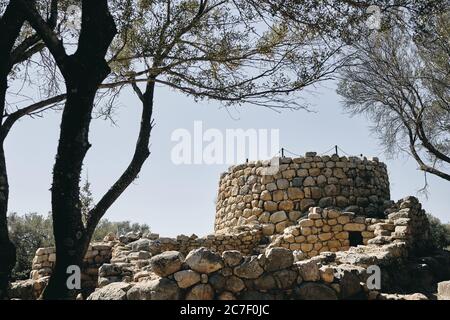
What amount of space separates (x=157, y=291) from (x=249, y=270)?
0.99 meters

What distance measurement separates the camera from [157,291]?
4.83 m

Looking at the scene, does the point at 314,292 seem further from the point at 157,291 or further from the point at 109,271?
the point at 109,271

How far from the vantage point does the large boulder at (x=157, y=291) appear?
190 inches

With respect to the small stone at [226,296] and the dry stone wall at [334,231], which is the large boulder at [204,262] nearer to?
the small stone at [226,296]

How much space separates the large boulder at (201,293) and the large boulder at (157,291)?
129 mm

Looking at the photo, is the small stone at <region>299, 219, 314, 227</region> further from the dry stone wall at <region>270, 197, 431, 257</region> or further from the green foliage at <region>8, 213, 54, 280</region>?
the green foliage at <region>8, 213, 54, 280</region>

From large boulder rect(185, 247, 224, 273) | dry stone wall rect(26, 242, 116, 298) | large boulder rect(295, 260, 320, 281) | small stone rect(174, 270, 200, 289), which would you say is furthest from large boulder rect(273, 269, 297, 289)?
dry stone wall rect(26, 242, 116, 298)

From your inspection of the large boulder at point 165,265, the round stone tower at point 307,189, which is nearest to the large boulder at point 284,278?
the large boulder at point 165,265

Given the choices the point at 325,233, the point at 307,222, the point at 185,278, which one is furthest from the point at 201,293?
the point at 325,233

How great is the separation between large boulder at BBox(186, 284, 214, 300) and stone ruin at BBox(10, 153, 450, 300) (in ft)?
0.03

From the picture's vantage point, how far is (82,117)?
577 centimetres

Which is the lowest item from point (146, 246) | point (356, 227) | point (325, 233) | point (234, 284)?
point (234, 284)
